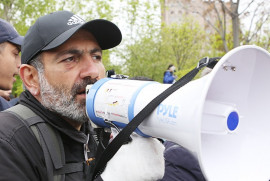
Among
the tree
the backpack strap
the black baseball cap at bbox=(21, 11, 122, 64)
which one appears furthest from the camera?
the tree

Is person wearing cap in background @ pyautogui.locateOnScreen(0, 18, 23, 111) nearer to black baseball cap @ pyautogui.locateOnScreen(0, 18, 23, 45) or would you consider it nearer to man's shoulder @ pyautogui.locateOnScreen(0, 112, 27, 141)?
black baseball cap @ pyautogui.locateOnScreen(0, 18, 23, 45)

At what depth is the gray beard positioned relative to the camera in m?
1.96

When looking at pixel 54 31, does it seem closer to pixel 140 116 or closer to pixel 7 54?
pixel 140 116

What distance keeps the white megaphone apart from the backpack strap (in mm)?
412

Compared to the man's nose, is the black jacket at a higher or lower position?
lower

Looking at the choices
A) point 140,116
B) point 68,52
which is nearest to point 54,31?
point 68,52

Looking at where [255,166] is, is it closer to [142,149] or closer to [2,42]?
[142,149]

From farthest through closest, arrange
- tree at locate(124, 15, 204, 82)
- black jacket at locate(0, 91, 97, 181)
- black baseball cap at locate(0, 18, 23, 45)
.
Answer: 1. tree at locate(124, 15, 204, 82)
2. black baseball cap at locate(0, 18, 23, 45)
3. black jacket at locate(0, 91, 97, 181)

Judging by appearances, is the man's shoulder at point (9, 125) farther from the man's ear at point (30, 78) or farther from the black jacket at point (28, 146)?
the man's ear at point (30, 78)

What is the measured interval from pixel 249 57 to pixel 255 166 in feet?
1.67

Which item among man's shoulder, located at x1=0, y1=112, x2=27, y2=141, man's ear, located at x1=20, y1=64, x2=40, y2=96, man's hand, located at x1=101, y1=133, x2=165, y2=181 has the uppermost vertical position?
man's ear, located at x1=20, y1=64, x2=40, y2=96

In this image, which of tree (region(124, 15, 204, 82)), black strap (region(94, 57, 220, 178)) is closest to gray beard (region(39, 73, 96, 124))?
black strap (region(94, 57, 220, 178))

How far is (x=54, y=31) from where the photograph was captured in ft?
6.37

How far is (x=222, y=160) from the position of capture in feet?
4.75
